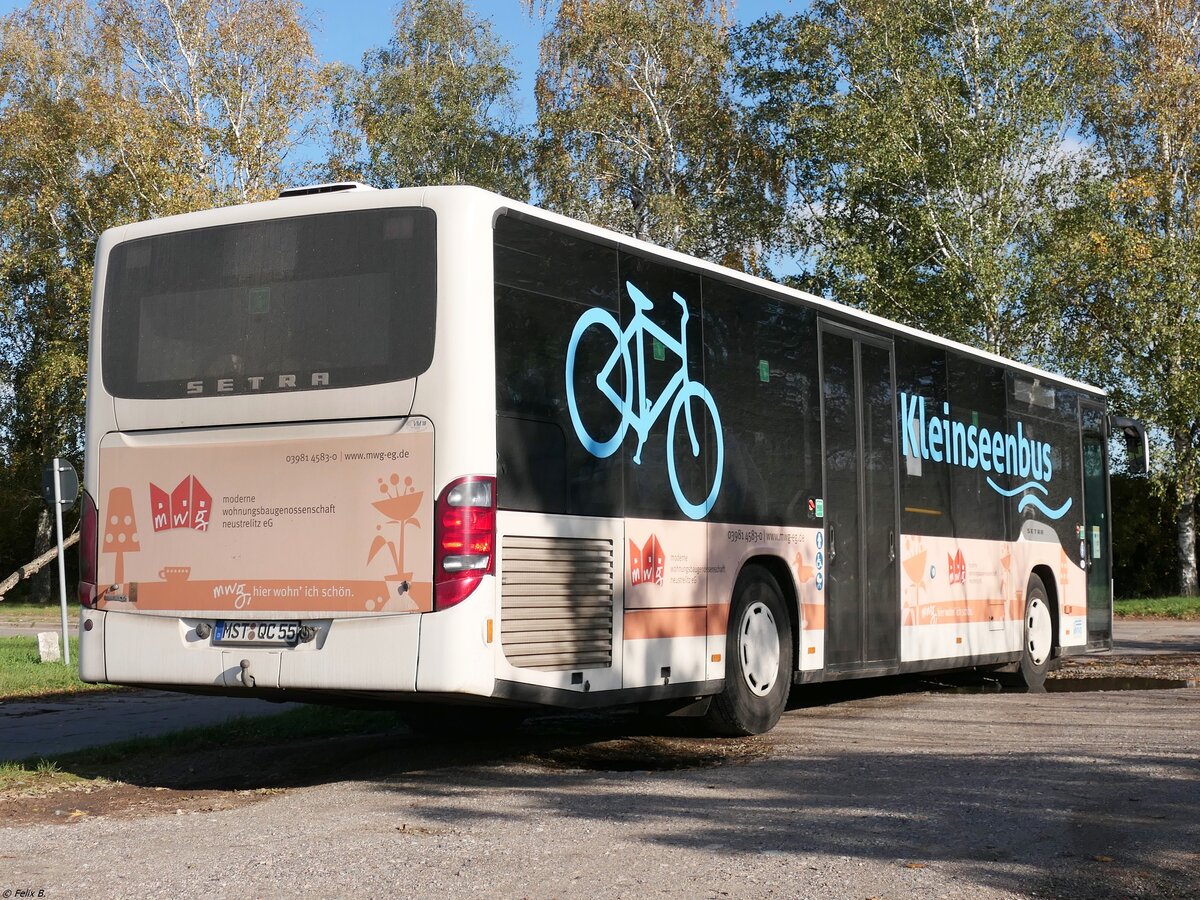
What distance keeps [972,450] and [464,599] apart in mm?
7746

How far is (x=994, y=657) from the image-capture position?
1417cm

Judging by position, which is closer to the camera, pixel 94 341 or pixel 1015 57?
pixel 94 341

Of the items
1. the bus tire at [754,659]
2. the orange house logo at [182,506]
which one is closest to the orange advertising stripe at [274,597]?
the orange house logo at [182,506]

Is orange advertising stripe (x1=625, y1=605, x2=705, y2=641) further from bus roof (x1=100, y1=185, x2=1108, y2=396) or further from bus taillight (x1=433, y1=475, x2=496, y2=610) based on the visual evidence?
bus roof (x1=100, y1=185, x2=1108, y2=396)

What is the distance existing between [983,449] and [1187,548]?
23.5 metres

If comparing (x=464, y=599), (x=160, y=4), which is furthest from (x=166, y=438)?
(x=160, y=4)

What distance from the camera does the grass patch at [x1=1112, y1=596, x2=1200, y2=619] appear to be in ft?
97.0

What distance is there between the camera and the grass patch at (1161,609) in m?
29.6

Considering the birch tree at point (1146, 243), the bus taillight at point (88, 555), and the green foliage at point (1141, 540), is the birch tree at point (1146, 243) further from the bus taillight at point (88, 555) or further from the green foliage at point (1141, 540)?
the bus taillight at point (88, 555)

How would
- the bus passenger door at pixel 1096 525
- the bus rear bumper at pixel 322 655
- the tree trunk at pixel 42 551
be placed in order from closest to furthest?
the bus rear bumper at pixel 322 655 < the bus passenger door at pixel 1096 525 < the tree trunk at pixel 42 551

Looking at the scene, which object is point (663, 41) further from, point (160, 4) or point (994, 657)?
point (994, 657)

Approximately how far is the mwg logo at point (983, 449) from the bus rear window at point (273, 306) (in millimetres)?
6018

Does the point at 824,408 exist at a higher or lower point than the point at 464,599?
higher

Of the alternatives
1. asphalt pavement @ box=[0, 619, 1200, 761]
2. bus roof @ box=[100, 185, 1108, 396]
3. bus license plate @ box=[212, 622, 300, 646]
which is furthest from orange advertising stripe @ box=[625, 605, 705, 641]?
asphalt pavement @ box=[0, 619, 1200, 761]
